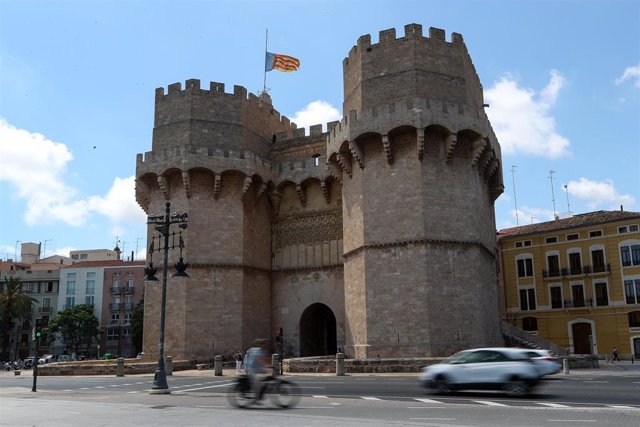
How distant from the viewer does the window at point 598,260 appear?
4184 centimetres

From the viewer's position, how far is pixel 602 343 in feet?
134

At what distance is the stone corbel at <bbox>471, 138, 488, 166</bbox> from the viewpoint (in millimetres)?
27688

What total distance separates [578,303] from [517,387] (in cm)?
3163

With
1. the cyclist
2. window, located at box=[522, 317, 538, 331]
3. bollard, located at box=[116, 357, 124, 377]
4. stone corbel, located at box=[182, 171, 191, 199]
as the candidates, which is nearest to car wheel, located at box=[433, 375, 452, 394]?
the cyclist

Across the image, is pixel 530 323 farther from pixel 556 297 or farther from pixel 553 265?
pixel 553 265

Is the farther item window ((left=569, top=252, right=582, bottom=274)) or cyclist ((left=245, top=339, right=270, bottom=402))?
window ((left=569, top=252, right=582, bottom=274))

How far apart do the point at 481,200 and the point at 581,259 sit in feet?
60.7

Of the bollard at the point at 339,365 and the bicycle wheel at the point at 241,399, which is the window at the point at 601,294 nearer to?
the bollard at the point at 339,365

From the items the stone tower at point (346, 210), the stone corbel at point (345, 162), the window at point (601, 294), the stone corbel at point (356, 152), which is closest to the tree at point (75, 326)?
the stone tower at point (346, 210)

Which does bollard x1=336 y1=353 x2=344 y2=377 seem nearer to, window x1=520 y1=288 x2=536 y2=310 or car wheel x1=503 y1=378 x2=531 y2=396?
car wheel x1=503 y1=378 x2=531 y2=396

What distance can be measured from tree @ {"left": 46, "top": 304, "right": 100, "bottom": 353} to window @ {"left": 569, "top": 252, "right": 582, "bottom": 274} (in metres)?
47.1

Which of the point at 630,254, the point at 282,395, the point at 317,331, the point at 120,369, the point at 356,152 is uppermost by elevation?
the point at 356,152

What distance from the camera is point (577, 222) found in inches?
1754

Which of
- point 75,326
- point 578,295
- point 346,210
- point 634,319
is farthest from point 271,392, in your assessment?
point 75,326
